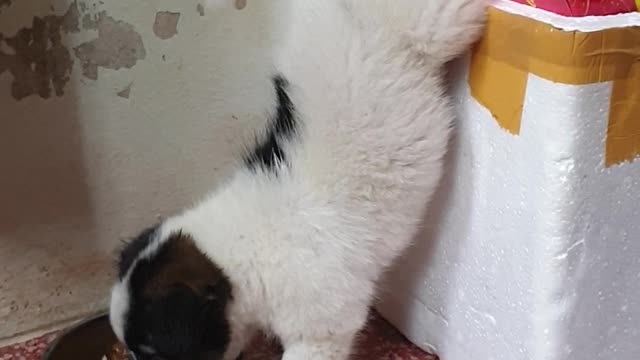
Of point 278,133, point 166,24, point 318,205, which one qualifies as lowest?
point 318,205

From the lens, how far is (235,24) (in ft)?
6.36

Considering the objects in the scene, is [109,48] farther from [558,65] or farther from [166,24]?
[558,65]

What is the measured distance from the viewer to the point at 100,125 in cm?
190

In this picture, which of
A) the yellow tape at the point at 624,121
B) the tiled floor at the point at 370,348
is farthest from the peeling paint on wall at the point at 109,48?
the yellow tape at the point at 624,121

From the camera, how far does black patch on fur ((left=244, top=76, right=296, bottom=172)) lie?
5.20ft

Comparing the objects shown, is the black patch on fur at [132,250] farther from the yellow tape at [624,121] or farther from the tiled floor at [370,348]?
the yellow tape at [624,121]

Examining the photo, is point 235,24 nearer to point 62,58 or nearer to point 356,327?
point 62,58

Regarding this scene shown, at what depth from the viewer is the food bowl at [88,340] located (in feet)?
6.07

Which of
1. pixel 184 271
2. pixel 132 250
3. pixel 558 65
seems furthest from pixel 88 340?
pixel 558 65

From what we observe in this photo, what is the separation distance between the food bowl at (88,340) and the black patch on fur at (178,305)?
0.36 m

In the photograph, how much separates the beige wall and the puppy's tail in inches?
21.0

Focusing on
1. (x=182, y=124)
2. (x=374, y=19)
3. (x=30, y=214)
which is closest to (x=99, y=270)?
(x=30, y=214)

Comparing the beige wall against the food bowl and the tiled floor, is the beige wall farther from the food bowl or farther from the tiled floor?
the food bowl

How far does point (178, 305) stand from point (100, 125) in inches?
24.1
